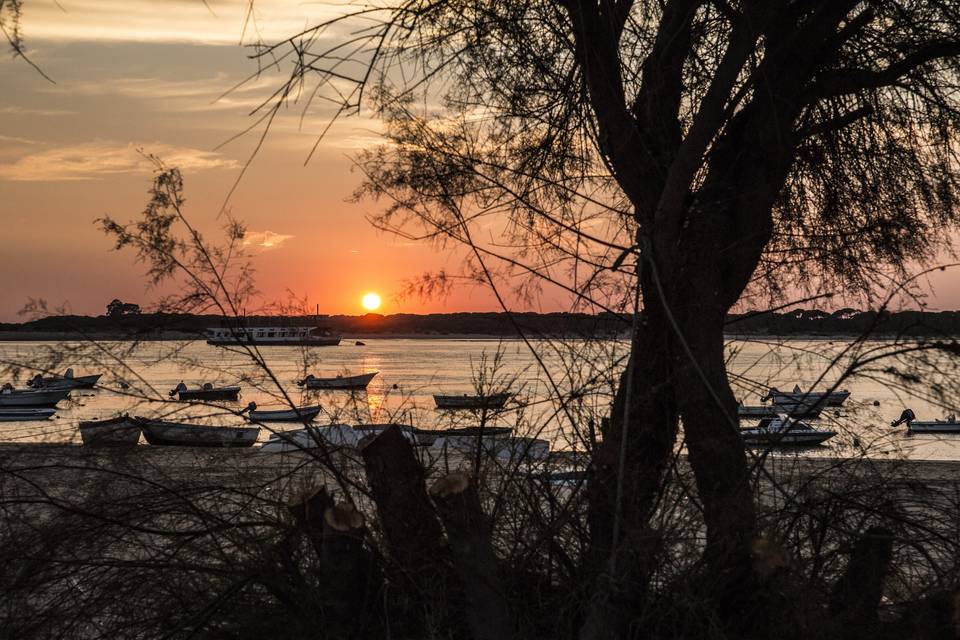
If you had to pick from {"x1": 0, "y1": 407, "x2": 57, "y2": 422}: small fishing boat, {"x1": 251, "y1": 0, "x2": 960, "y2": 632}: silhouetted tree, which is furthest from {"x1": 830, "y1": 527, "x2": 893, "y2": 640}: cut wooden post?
{"x1": 0, "y1": 407, "x2": 57, "y2": 422}: small fishing boat

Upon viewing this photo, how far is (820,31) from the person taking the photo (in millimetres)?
4566

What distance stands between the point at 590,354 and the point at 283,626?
187 cm

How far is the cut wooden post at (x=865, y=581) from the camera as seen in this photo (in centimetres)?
407

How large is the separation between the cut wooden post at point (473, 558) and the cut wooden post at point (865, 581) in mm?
1379

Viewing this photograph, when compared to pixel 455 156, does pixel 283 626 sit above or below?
below

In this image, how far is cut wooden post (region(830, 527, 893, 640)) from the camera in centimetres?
407

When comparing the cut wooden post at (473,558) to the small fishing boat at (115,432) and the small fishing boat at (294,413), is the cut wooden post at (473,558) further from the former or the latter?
the small fishing boat at (115,432)

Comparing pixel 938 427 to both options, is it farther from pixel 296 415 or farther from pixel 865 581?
pixel 865 581

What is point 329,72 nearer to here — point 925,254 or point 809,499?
point 809,499

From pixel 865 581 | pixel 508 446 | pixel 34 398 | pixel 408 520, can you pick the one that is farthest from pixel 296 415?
pixel 34 398

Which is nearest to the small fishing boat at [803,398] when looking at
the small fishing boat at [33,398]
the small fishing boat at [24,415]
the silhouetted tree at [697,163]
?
the silhouetted tree at [697,163]

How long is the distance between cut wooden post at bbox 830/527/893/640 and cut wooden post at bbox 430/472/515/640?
1379mm

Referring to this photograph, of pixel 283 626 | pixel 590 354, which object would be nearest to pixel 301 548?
pixel 283 626

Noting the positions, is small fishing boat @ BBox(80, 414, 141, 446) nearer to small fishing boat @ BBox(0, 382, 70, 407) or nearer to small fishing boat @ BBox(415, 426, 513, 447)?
small fishing boat @ BBox(415, 426, 513, 447)
